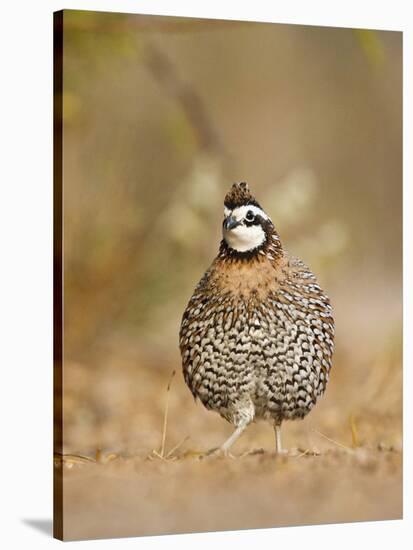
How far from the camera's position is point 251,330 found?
6.95 m

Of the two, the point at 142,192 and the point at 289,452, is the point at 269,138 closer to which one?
the point at 142,192

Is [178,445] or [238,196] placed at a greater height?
[238,196]

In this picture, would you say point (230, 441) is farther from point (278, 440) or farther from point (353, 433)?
point (353, 433)

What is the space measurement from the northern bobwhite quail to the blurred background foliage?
63mm

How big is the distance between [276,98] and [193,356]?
4.22ft

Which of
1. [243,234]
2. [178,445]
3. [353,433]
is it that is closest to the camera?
[178,445]

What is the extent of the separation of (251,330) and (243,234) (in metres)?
0.44

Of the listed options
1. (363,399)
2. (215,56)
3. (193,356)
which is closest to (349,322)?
(363,399)

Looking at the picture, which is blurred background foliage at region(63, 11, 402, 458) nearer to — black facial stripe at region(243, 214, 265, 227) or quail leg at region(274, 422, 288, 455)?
black facial stripe at region(243, 214, 265, 227)

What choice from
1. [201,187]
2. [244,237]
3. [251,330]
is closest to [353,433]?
[251,330]

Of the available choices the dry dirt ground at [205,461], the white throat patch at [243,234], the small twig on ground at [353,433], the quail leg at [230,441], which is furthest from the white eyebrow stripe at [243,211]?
the small twig on ground at [353,433]

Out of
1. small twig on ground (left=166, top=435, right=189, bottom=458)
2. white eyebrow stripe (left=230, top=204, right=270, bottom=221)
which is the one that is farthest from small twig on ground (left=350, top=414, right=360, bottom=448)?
white eyebrow stripe (left=230, top=204, right=270, bottom=221)

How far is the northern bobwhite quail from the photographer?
6922 millimetres

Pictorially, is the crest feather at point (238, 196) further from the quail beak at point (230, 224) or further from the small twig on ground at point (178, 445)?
the small twig on ground at point (178, 445)
